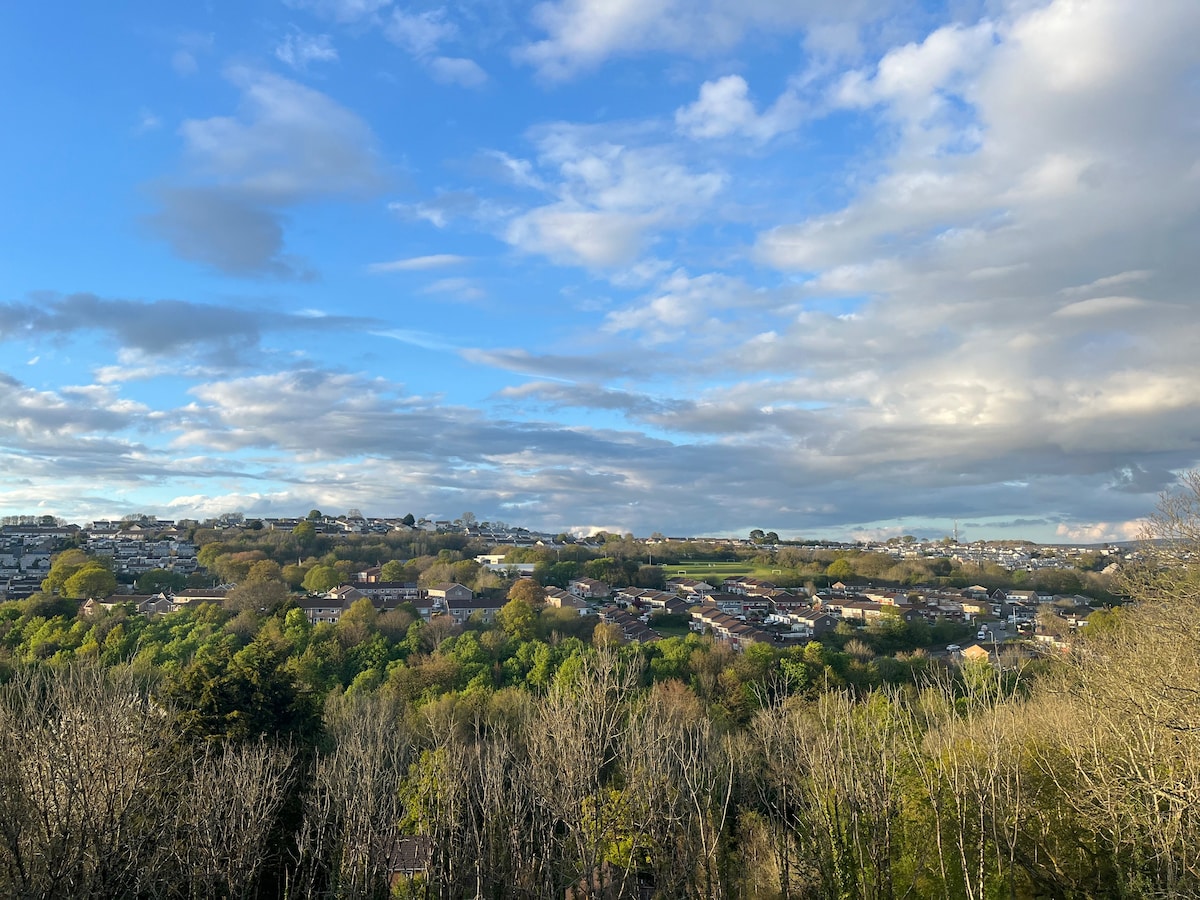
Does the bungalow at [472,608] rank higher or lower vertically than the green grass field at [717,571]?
lower

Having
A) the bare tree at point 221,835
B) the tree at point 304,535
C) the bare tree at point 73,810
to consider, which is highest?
the tree at point 304,535

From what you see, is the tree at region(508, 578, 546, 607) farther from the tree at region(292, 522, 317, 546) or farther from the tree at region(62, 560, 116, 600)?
the tree at region(292, 522, 317, 546)

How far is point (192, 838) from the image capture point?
511 inches

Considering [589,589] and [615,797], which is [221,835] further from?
[589,589]

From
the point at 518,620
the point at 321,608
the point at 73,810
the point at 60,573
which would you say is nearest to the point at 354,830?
the point at 73,810

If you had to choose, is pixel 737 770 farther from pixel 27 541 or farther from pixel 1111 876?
pixel 27 541

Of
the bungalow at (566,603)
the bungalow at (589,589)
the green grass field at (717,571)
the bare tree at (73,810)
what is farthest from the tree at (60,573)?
the bare tree at (73,810)

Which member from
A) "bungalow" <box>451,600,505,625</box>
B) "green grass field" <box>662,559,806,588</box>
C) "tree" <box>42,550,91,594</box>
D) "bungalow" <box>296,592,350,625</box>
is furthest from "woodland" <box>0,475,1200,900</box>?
"green grass field" <box>662,559,806,588</box>

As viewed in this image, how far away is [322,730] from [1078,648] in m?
24.2

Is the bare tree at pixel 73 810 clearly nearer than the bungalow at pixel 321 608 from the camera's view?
Yes

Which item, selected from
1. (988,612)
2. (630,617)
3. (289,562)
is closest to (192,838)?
(630,617)

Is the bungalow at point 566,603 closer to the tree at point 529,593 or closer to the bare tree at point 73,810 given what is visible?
the tree at point 529,593

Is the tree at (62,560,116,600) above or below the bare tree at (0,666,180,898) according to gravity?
below

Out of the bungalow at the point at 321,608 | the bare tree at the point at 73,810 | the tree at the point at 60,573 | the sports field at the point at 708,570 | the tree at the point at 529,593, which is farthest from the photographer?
the sports field at the point at 708,570
